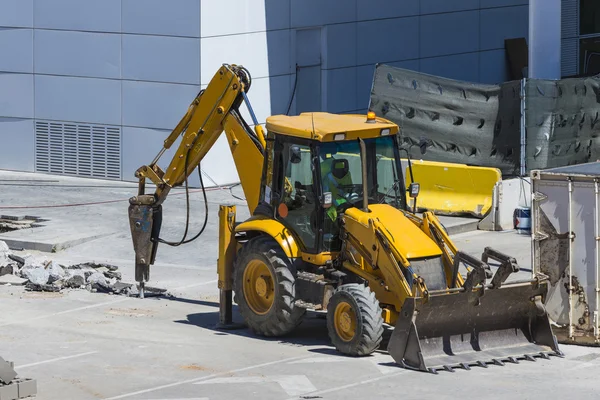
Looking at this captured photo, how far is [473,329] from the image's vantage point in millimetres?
14023

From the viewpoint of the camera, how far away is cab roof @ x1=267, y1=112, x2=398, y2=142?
14.6 m

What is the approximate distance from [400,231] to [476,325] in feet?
4.42

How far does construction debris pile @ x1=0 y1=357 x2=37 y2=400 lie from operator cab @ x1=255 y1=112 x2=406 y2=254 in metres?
3.87

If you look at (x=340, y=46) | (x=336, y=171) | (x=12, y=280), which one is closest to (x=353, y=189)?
(x=336, y=171)

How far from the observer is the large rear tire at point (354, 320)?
538 inches

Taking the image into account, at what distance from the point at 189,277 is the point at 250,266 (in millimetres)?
3909

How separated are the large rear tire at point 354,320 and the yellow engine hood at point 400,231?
64cm

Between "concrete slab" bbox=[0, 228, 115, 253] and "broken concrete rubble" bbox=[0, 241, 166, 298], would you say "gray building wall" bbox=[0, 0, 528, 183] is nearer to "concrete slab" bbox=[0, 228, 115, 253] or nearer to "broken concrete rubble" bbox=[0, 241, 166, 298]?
"concrete slab" bbox=[0, 228, 115, 253]

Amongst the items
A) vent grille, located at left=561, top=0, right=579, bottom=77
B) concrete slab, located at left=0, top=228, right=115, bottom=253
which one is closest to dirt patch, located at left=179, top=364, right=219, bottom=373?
concrete slab, located at left=0, top=228, right=115, bottom=253

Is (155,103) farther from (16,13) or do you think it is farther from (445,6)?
(445,6)

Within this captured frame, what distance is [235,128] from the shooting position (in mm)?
16156

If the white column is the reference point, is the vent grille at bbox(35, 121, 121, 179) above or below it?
below

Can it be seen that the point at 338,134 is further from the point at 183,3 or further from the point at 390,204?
the point at 183,3

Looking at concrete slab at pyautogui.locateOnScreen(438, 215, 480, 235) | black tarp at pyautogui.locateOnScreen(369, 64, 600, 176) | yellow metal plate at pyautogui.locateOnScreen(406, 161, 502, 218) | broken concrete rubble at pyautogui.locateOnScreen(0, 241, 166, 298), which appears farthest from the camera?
black tarp at pyautogui.locateOnScreen(369, 64, 600, 176)
